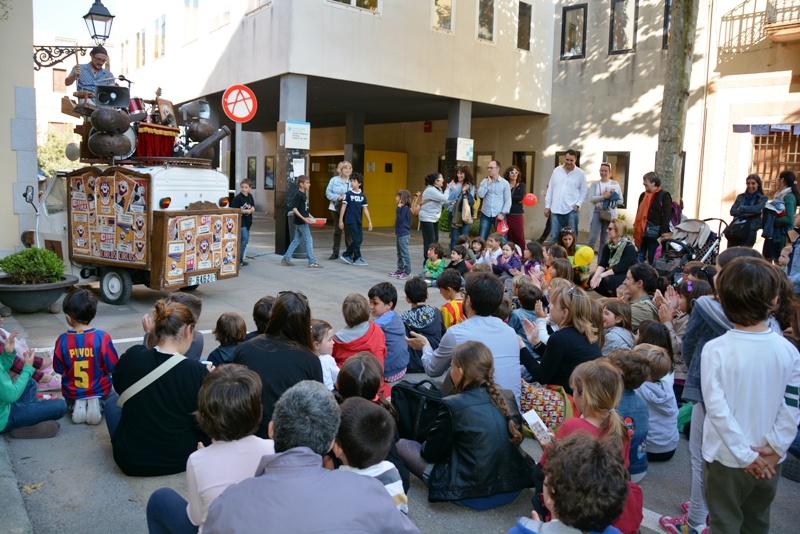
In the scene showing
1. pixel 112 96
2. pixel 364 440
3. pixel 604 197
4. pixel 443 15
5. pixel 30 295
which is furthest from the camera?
pixel 443 15

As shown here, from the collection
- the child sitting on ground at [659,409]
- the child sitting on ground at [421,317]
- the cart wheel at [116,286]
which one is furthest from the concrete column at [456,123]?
the child sitting on ground at [659,409]

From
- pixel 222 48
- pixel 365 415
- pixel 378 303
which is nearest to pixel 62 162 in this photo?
pixel 222 48

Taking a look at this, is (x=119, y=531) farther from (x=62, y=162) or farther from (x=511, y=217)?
(x=62, y=162)

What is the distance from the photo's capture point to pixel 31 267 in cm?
794

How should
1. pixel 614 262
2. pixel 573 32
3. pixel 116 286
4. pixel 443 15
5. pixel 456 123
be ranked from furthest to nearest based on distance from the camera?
1. pixel 573 32
2. pixel 456 123
3. pixel 443 15
4. pixel 614 262
5. pixel 116 286

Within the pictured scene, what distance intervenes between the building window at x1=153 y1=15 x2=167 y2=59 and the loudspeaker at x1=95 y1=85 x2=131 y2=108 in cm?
1431

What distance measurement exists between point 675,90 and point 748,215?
104 inches

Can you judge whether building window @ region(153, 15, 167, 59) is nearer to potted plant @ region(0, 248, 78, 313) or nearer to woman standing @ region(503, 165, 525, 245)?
woman standing @ region(503, 165, 525, 245)

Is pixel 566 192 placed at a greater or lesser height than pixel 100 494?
greater

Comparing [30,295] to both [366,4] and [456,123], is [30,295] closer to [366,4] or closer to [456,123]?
[366,4]

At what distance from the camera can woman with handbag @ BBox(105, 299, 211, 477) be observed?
372cm

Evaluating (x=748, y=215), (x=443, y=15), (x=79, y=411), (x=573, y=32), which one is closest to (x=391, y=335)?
(x=79, y=411)

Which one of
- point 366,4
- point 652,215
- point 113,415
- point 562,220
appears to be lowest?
point 113,415

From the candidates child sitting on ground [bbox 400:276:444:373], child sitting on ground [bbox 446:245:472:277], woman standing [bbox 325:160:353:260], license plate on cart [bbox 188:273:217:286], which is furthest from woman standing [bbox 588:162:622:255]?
license plate on cart [bbox 188:273:217:286]
